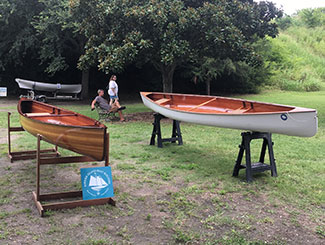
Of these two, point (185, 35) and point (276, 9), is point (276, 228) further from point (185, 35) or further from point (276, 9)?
point (276, 9)

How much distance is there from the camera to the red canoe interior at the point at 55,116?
16.8 feet

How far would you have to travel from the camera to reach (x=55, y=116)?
5.35m

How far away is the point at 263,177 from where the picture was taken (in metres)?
5.40

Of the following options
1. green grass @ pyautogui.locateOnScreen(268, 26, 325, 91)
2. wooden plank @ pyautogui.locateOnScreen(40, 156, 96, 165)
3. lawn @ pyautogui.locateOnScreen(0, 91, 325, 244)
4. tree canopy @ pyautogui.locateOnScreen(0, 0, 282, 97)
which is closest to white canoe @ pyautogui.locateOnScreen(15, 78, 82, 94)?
tree canopy @ pyautogui.locateOnScreen(0, 0, 282, 97)

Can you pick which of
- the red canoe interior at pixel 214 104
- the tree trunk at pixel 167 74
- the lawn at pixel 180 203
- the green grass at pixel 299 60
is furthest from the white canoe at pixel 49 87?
the green grass at pixel 299 60

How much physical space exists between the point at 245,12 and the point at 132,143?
20.2 feet

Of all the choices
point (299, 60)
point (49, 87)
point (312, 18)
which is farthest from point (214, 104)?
point (312, 18)

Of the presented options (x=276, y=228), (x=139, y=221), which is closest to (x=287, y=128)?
(x=276, y=228)

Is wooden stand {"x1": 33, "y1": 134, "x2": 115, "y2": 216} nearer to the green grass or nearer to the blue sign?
the blue sign

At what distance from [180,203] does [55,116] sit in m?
2.39

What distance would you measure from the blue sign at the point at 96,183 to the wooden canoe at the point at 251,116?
2.24 m

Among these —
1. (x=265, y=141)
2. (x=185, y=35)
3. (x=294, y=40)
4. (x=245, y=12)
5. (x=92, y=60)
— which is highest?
(x=294, y=40)

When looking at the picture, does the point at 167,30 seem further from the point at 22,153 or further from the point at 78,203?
the point at 78,203

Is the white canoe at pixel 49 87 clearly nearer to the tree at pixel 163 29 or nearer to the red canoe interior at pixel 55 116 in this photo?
the tree at pixel 163 29
